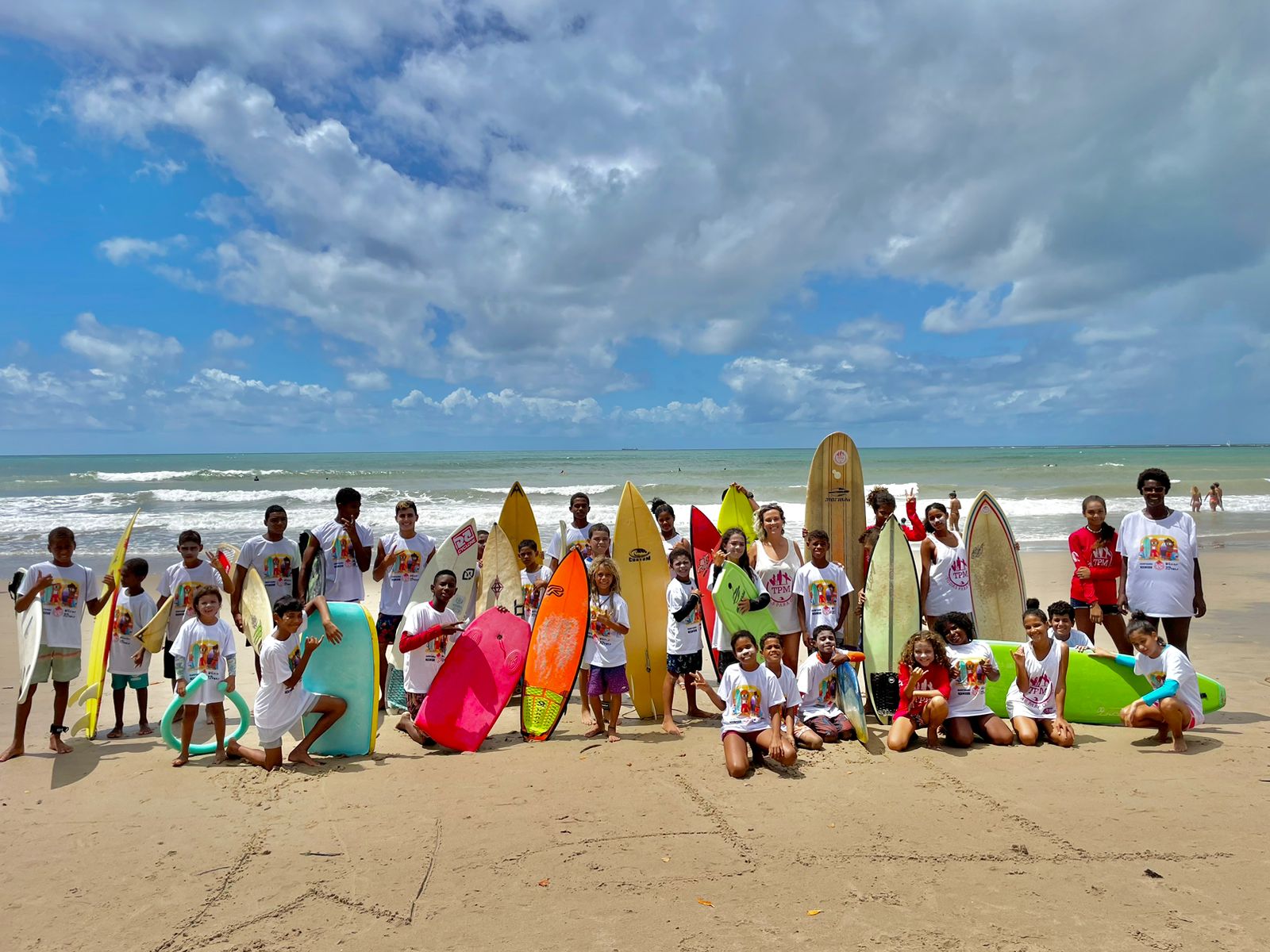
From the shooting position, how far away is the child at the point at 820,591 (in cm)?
505

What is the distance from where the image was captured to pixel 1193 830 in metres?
3.41

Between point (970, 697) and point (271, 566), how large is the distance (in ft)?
15.1

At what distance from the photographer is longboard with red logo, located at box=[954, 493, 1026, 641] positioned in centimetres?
616

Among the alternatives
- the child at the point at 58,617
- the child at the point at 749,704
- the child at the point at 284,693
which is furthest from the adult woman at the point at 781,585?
the child at the point at 58,617

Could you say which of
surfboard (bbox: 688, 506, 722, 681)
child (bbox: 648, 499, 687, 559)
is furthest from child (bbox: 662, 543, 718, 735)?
child (bbox: 648, 499, 687, 559)

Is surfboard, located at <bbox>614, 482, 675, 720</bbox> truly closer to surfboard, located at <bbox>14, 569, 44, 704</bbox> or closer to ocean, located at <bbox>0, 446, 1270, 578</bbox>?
surfboard, located at <bbox>14, 569, 44, 704</bbox>

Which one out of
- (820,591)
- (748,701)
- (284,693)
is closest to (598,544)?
(820,591)

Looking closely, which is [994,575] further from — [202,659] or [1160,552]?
[202,659]

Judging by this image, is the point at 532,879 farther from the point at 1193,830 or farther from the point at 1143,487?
the point at 1143,487

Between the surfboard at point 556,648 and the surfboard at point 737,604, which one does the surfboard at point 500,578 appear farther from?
the surfboard at point 737,604

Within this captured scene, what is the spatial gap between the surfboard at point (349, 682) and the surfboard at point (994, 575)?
4.51 metres

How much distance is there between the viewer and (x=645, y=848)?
132 inches

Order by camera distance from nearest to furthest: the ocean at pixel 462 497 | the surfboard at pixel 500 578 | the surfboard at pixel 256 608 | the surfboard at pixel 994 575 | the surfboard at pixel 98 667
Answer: the surfboard at pixel 98 667 → the surfboard at pixel 256 608 → the surfboard at pixel 994 575 → the surfboard at pixel 500 578 → the ocean at pixel 462 497

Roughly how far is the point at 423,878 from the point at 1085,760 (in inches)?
139
